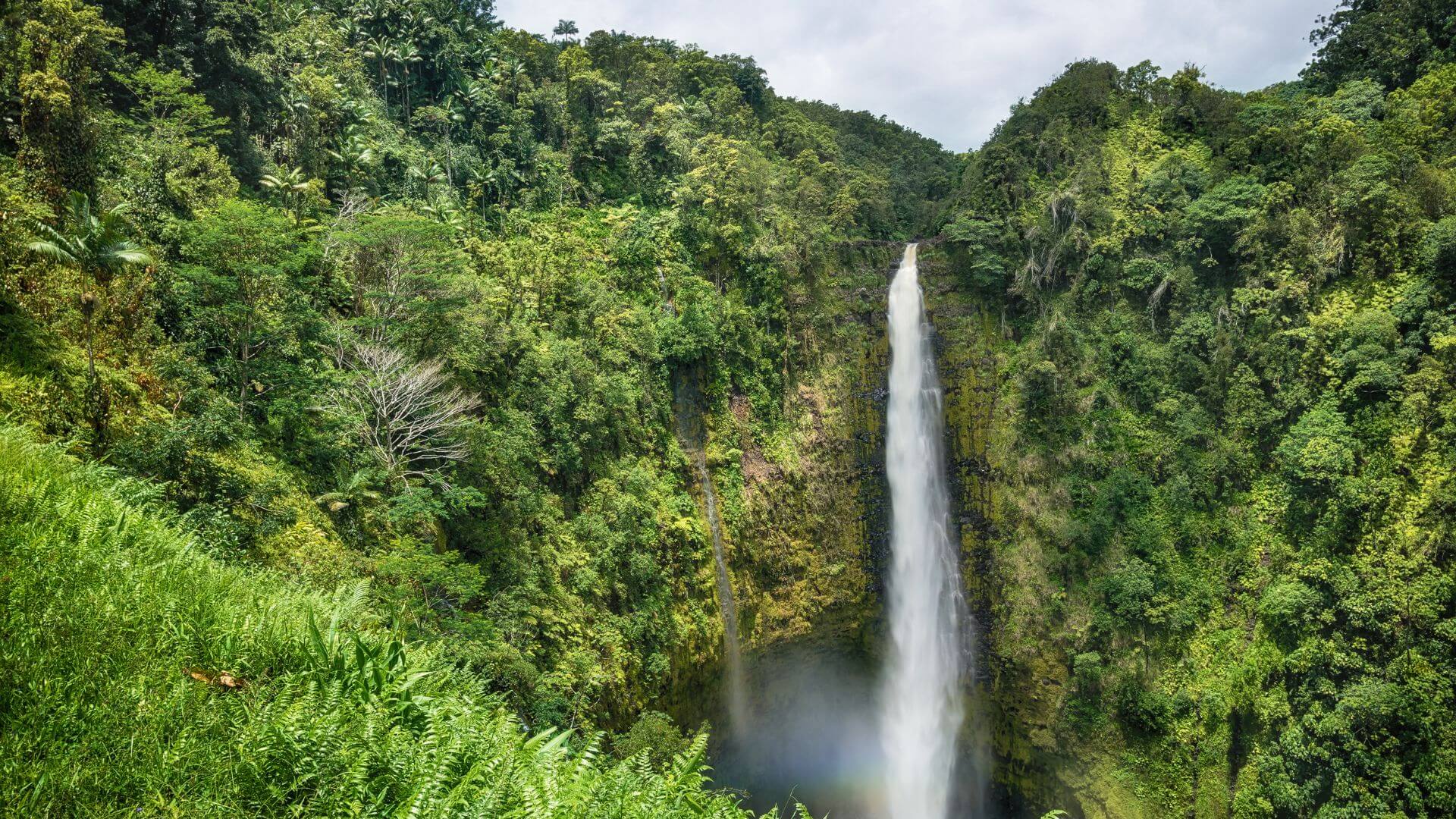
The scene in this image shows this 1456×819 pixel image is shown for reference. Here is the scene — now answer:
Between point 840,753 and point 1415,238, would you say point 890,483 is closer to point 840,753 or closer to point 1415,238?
point 840,753

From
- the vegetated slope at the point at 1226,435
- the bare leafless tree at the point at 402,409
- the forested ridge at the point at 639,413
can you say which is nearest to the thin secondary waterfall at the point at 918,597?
the forested ridge at the point at 639,413

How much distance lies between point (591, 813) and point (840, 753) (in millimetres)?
22356

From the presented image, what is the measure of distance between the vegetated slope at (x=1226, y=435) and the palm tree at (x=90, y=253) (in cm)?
2336

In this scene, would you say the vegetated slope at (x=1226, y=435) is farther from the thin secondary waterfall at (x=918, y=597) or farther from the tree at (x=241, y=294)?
the tree at (x=241, y=294)

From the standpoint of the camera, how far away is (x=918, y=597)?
24188 millimetres

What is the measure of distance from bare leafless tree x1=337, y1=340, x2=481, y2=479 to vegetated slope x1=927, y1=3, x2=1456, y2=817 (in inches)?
719

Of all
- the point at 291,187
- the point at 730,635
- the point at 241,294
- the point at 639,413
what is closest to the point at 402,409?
the point at 241,294

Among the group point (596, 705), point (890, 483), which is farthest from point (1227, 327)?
point (596, 705)

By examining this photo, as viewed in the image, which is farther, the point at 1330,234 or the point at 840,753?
the point at 840,753

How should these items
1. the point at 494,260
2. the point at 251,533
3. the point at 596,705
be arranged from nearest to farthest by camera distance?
the point at 251,533 → the point at 596,705 → the point at 494,260

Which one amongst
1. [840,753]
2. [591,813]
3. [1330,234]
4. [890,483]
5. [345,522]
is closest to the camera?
[591,813]

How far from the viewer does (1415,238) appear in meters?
16.8

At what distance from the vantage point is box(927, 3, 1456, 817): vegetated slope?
49.5ft

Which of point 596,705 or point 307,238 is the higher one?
point 307,238
